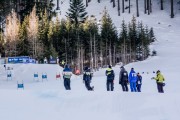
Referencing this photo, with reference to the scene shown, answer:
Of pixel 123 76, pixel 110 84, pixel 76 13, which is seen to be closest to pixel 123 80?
pixel 123 76

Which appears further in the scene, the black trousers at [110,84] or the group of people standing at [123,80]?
the black trousers at [110,84]

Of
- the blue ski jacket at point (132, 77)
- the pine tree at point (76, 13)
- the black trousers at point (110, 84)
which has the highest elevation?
the pine tree at point (76, 13)

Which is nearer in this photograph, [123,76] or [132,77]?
[123,76]

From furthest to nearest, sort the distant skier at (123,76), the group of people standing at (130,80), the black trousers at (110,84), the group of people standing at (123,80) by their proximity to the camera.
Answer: the black trousers at (110,84)
the group of people standing at (123,80)
the group of people standing at (130,80)
the distant skier at (123,76)

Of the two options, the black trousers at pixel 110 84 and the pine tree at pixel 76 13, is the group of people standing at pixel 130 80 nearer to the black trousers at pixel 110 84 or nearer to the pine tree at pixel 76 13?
the black trousers at pixel 110 84

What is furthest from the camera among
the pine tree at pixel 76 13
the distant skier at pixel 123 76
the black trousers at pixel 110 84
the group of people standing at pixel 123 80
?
the pine tree at pixel 76 13

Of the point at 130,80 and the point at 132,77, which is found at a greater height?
the point at 132,77

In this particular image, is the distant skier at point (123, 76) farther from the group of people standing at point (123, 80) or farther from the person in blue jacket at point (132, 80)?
the person in blue jacket at point (132, 80)

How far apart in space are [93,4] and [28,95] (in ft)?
272

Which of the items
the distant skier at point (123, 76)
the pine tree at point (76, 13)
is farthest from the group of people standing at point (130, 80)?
the pine tree at point (76, 13)

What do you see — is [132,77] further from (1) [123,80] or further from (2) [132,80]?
(1) [123,80]

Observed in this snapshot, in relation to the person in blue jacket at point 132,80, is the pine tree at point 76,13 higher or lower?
higher

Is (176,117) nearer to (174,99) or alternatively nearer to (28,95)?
(174,99)

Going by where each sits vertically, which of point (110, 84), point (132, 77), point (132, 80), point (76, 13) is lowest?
point (110, 84)
